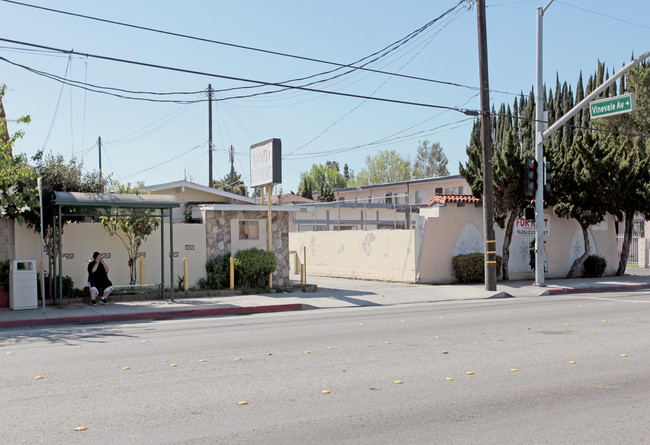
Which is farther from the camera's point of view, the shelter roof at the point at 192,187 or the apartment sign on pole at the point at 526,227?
the apartment sign on pole at the point at 526,227

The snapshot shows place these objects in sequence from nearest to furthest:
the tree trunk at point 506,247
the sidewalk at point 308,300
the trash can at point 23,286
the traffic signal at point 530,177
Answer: the sidewalk at point 308,300 → the trash can at point 23,286 → the traffic signal at point 530,177 → the tree trunk at point 506,247

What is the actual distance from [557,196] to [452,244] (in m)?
4.81

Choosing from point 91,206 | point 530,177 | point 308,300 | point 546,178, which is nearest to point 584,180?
point 546,178

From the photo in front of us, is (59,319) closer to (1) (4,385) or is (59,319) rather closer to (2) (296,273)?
(1) (4,385)

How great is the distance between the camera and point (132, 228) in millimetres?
17609

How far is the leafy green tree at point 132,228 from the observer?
1755cm

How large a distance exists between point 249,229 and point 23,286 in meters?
7.27

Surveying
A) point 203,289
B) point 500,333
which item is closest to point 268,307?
point 203,289

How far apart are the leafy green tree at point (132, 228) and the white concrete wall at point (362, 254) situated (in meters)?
9.57

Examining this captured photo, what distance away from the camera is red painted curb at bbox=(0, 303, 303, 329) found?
522 inches

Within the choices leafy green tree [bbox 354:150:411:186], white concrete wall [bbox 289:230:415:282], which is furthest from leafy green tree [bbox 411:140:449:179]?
white concrete wall [bbox 289:230:415:282]

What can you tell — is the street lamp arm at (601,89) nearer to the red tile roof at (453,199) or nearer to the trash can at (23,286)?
the red tile roof at (453,199)

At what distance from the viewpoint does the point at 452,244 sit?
2317 centimetres

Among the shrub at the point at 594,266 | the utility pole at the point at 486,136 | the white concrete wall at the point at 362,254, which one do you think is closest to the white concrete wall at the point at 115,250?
the white concrete wall at the point at 362,254
